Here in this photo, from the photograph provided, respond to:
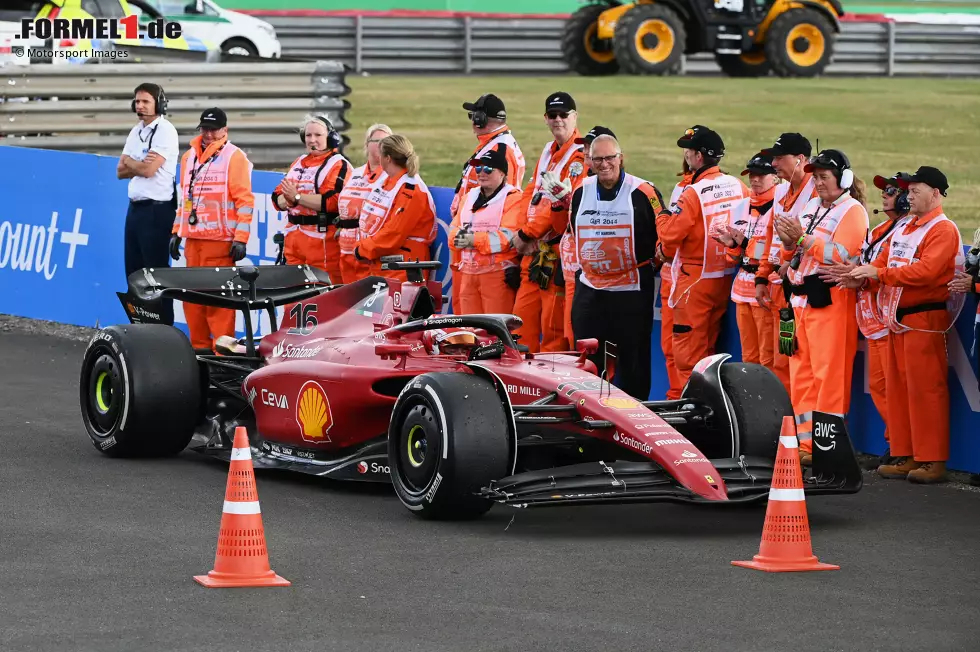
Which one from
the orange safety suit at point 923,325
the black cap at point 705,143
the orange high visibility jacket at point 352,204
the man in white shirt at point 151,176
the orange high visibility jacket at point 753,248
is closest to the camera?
the orange safety suit at point 923,325

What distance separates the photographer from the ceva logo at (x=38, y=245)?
17.2m

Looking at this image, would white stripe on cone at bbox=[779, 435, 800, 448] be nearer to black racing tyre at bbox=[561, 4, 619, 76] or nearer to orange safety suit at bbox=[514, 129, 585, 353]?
orange safety suit at bbox=[514, 129, 585, 353]

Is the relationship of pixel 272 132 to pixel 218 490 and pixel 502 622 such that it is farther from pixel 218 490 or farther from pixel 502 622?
pixel 502 622

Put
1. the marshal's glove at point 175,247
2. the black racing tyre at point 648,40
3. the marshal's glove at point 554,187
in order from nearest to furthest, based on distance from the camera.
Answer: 1. the marshal's glove at point 554,187
2. the marshal's glove at point 175,247
3. the black racing tyre at point 648,40

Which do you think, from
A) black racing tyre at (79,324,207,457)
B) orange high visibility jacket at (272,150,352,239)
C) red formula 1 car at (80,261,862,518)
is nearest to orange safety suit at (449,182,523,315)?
red formula 1 car at (80,261,862,518)

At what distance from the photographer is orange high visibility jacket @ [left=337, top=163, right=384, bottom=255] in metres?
14.0

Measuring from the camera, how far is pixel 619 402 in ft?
30.4

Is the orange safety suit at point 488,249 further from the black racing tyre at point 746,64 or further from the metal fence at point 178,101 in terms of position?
the black racing tyre at point 746,64

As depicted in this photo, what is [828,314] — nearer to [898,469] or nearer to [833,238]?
[833,238]

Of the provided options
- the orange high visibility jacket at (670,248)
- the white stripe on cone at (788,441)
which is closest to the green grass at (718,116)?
the orange high visibility jacket at (670,248)

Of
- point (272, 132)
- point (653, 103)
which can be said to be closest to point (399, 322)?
point (272, 132)

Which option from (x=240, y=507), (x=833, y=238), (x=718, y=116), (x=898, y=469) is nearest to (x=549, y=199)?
(x=833, y=238)

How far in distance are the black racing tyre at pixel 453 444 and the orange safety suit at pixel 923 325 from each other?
2.91m

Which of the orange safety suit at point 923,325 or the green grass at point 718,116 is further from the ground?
the green grass at point 718,116
